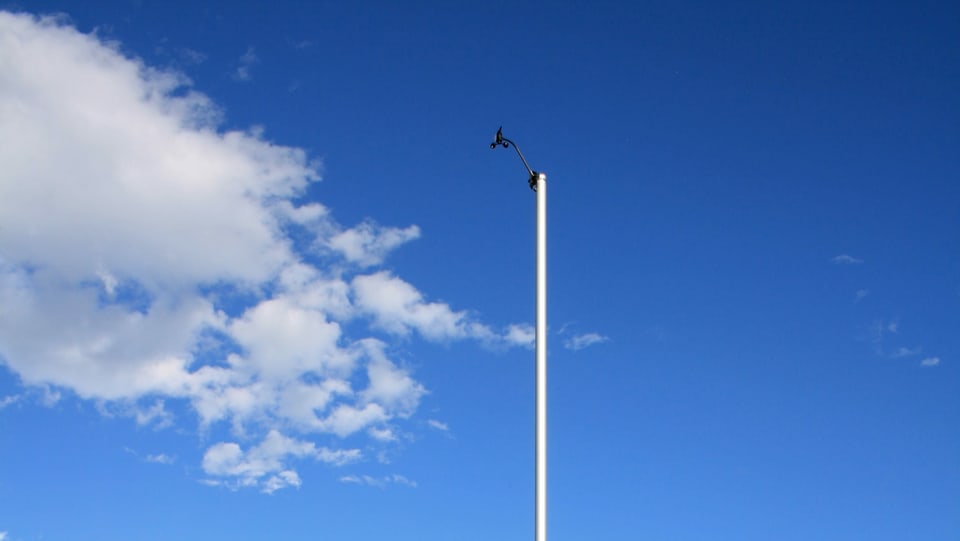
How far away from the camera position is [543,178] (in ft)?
70.3

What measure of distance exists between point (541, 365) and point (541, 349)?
0.96 ft

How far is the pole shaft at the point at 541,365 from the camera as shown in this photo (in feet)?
61.6

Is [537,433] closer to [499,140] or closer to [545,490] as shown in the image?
[545,490]

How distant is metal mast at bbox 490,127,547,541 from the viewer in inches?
740

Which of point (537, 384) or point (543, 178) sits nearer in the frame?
point (537, 384)

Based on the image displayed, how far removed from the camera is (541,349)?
19938 mm

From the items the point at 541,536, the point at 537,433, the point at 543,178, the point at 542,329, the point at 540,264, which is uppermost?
the point at 543,178

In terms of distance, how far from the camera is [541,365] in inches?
782

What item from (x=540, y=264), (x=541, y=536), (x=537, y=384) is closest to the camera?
(x=541, y=536)

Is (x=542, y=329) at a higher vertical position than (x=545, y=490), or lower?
higher

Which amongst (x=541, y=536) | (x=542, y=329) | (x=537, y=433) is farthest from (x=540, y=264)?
(x=541, y=536)

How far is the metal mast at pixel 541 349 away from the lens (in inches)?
740

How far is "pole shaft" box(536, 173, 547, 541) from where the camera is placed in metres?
18.8

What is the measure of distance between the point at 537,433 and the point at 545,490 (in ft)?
3.42
